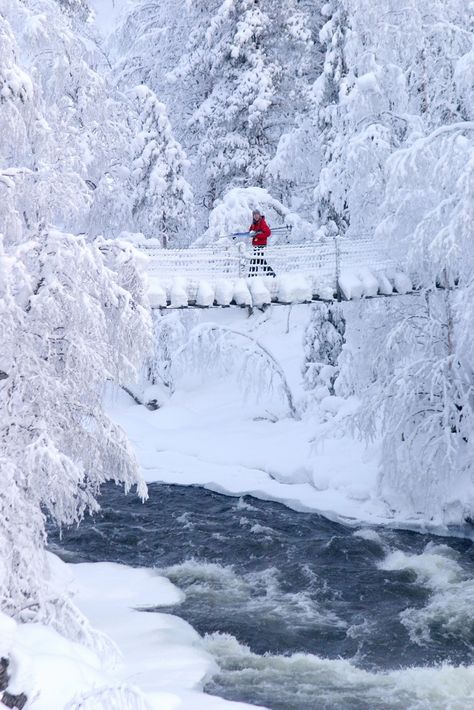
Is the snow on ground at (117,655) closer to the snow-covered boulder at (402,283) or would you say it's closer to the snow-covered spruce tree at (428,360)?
the snow-covered spruce tree at (428,360)

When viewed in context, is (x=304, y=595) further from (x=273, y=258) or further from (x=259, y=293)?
(x=273, y=258)

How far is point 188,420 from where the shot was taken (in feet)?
63.4

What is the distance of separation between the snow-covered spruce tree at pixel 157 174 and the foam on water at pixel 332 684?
484 inches

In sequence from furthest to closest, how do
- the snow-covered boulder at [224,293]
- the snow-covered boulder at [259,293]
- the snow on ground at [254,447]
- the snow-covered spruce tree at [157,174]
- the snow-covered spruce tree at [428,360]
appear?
the snow-covered spruce tree at [157,174] → the snow on ground at [254,447] → the snow-covered boulder at [259,293] → the snow-covered boulder at [224,293] → the snow-covered spruce tree at [428,360]

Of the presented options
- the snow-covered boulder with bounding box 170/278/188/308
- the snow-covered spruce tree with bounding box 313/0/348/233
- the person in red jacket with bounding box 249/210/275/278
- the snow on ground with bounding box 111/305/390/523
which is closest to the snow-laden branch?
the snow on ground with bounding box 111/305/390/523

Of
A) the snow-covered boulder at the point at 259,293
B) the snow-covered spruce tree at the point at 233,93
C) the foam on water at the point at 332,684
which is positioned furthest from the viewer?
the snow-covered spruce tree at the point at 233,93

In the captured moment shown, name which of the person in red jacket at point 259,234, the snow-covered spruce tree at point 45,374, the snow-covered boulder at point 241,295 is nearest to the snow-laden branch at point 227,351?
the person in red jacket at point 259,234

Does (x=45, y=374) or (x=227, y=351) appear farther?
(x=227, y=351)

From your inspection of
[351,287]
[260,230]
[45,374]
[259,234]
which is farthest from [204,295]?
[45,374]

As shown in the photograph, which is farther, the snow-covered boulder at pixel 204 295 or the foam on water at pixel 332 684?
the snow-covered boulder at pixel 204 295

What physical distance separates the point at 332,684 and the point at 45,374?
387cm

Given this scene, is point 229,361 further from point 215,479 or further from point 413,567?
point 413,567

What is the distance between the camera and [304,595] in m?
10.4

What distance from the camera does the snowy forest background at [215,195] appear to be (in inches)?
285
